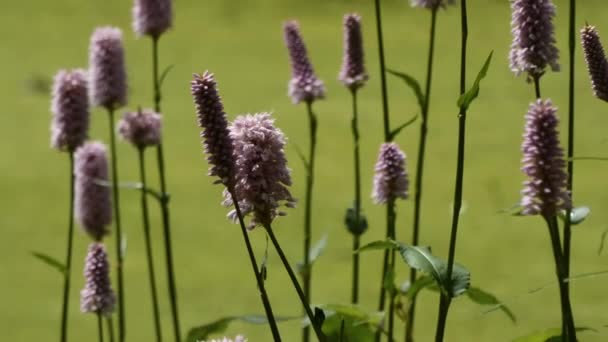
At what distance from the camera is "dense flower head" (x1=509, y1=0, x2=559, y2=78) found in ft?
2.52

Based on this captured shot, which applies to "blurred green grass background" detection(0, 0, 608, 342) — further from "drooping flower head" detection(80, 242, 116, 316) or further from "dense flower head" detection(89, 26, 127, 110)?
"drooping flower head" detection(80, 242, 116, 316)

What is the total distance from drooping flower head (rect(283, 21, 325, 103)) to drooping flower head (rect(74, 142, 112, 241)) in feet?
0.74

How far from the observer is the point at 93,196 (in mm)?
1239

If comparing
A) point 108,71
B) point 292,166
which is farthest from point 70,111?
point 292,166

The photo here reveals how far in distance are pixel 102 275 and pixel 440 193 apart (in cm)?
141

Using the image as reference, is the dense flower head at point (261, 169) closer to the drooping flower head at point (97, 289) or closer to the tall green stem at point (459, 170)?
the tall green stem at point (459, 170)

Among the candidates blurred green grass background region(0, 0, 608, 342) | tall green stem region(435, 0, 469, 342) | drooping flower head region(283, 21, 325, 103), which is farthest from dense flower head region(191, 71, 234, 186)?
blurred green grass background region(0, 0, 608, 342)

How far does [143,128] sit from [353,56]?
218 mm

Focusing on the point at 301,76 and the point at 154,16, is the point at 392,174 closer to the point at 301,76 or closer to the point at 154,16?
the point at 301,76

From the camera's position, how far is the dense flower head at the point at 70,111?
1.16m

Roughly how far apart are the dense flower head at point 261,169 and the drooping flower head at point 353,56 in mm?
461

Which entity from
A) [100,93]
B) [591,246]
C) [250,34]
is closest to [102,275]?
[100,93]

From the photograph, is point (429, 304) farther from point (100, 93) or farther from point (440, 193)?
point (100, 93)

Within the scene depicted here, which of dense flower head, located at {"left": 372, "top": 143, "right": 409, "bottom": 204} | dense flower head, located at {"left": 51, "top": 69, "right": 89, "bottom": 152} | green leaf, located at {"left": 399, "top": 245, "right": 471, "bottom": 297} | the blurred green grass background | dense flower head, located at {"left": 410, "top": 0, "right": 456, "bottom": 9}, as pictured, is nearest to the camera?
green leaf, located at {"left": 399, "top": 245, "right": 471, "bottom": 297}
